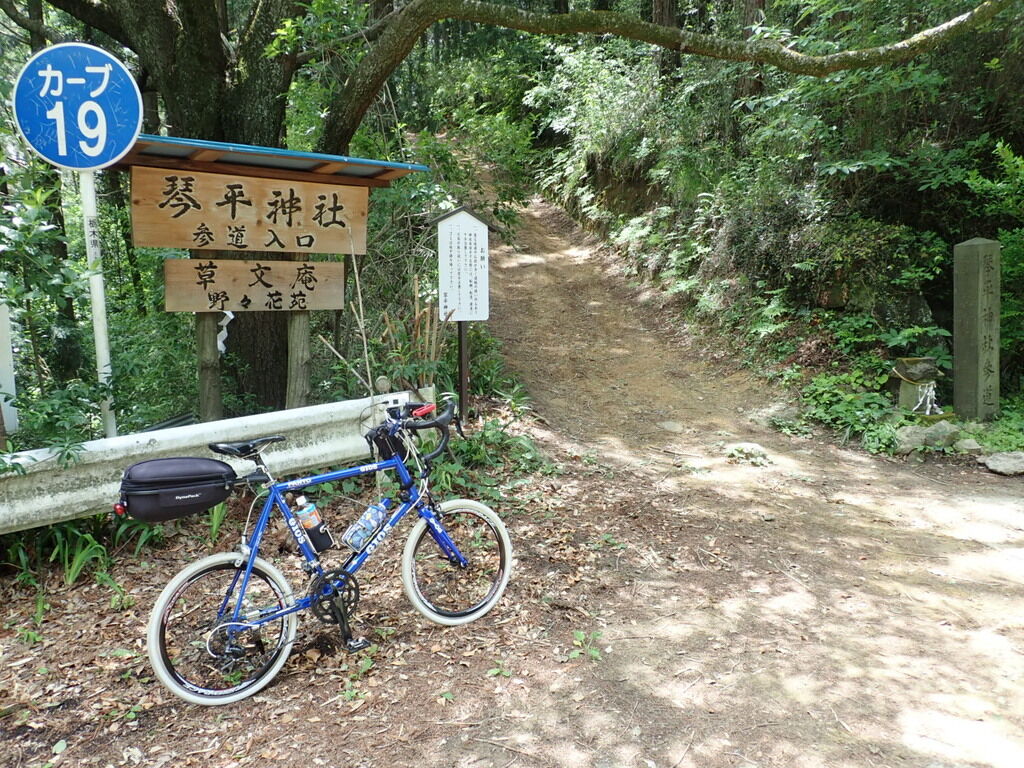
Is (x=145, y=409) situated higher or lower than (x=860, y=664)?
higher

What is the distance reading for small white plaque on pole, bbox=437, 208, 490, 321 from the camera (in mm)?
6703

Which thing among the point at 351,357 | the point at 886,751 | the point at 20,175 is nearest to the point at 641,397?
the point at 351,357

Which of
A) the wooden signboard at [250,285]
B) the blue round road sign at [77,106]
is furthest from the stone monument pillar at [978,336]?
the blue round road sign at [77,106]

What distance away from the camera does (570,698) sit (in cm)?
324

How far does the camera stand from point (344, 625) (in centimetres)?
354

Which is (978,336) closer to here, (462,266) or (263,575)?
(462,266)

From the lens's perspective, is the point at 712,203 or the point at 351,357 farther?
the point at 712,203

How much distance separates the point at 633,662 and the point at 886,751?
1.16m

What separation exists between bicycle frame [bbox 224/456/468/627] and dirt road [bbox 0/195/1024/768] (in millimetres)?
379

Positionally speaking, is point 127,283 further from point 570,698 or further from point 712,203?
point 570,698

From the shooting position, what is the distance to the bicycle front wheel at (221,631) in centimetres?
312

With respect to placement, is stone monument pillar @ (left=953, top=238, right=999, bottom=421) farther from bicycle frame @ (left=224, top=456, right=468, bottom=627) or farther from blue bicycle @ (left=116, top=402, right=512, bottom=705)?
bicycle frame @ (left=224, top=456, right=468, bottom=627)

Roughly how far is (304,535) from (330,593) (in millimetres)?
334

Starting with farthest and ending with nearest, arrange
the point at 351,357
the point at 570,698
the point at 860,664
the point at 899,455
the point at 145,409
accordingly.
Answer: the point at 899,455
the point at 351,357
the point at 145,409
the point at 860,664
the point at 570,698
